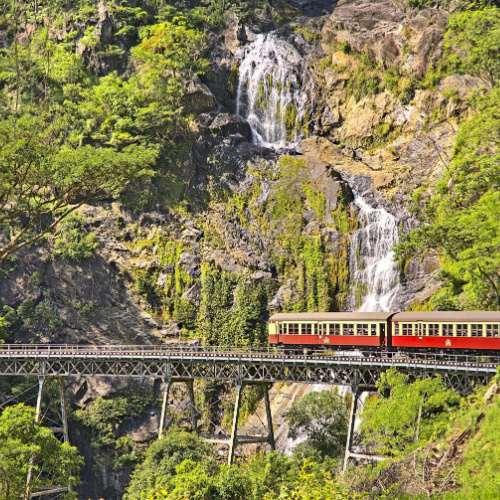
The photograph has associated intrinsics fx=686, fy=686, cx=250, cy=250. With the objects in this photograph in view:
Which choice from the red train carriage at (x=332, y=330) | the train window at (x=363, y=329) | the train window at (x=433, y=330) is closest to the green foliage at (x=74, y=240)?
the red train carriage at (x=332, y=330)

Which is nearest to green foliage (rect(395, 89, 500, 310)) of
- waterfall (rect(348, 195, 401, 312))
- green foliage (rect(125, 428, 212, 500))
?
waterfall (rect(348, 195, 401, 312))

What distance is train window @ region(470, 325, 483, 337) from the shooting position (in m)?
39.8

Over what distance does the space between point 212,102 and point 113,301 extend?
23.9 meters

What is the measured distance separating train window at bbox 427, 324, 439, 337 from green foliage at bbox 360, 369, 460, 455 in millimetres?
5766

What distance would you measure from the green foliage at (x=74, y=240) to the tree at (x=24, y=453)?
107 feet

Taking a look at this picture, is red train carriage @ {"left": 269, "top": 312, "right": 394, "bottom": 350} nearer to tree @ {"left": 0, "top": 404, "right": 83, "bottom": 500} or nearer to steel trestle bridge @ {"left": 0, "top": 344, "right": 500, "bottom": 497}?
steel trestle bridge @ {"left": 0, "top": 344, "right": 500, "bottom": 497}

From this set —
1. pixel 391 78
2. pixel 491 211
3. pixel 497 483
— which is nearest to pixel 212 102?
pixel 391 78

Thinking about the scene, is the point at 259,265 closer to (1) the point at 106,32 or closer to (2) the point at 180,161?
(2) the point at 180,161

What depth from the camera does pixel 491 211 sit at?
43562 mm

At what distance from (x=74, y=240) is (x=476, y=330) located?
138ft

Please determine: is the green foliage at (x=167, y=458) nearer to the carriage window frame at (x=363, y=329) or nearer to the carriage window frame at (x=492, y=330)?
the carriage window frame at (x=363, y=329)

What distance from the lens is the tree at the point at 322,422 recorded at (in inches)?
1865

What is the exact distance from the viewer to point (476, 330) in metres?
40.0

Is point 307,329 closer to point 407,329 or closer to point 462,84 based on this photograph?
point 407,329
